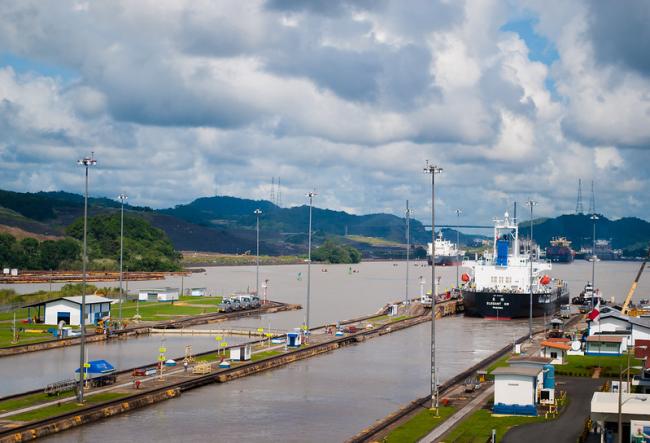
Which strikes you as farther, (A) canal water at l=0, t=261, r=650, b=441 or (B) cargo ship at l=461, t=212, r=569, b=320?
(B) cargo ship at l=461, t=212, r=569, b=320

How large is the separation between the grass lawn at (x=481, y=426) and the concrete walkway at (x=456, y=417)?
1.30 ft

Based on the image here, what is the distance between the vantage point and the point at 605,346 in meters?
65.3

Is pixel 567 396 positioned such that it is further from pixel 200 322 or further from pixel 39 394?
pixel 200 322

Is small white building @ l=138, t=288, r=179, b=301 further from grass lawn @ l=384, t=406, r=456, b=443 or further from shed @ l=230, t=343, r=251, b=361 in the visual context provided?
grass lawn @ l=384, t=406, r=456, b=443

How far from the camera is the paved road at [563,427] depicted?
38.2m

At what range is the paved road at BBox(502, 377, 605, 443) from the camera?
125ft

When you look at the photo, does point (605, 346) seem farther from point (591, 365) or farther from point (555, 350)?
point (591, 365)

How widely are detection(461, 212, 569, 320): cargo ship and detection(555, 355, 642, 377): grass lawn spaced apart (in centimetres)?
4434

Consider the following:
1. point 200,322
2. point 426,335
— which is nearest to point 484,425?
point 426,335

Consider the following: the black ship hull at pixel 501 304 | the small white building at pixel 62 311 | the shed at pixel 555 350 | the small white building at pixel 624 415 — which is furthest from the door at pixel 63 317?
the small white building at pixel 624 415

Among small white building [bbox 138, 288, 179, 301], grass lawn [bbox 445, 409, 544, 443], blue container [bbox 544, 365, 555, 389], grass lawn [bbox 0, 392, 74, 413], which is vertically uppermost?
small white building [bbox 138, 288, 179, 301]

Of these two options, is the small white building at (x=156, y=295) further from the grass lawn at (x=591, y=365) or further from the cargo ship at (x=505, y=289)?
the grass lawn at (x=591, y=365)

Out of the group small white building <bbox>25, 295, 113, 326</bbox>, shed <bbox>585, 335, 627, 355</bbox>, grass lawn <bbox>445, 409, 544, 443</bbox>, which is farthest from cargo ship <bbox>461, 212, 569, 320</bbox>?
grass lawn <bbox>445, 409, 544, 443</bbox>

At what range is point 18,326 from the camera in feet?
262
